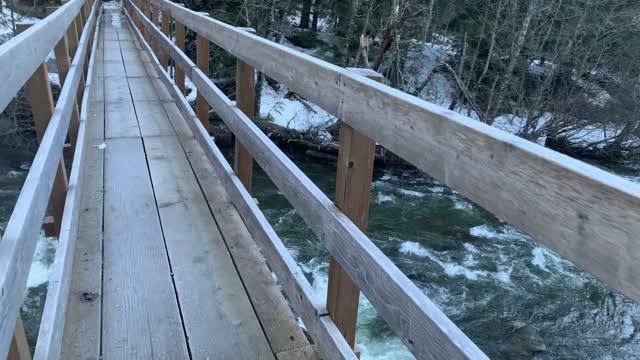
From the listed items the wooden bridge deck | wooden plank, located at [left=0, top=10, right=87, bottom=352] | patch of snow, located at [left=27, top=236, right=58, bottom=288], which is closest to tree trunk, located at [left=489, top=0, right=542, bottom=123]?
patch of snow, located at [left=27, top=236, right=58, bottom=288]

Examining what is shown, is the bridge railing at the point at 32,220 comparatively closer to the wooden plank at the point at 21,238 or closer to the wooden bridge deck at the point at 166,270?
the wooden plank at the point at 21,238

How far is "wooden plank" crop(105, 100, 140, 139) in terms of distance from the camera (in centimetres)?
454

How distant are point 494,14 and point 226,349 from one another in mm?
20491

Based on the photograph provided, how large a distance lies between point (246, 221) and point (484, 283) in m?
7.01

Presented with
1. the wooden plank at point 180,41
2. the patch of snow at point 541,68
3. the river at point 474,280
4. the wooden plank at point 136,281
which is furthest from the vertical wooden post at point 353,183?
the patch of snow at point 541,68

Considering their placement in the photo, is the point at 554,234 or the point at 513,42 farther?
the point at 513,42

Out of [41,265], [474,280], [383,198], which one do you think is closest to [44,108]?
[41,265]

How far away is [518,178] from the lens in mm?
948

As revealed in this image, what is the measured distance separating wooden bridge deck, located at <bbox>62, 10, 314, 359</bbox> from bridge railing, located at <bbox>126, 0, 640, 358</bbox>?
22cm

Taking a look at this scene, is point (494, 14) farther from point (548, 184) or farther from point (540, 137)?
point (548, 184)

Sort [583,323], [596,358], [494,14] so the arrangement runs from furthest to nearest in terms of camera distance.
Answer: [494,14], [583,323], [596,358]

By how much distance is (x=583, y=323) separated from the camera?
7992 millimetres

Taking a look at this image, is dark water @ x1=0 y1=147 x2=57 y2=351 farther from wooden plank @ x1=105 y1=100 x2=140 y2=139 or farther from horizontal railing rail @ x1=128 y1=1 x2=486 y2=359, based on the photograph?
horizontal railing rail @ x1=128 y1=1 x2=486 y2=359

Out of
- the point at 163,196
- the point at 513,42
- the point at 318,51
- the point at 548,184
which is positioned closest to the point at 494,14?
the point at 513,42
